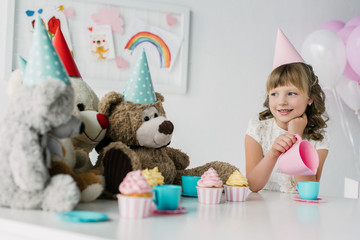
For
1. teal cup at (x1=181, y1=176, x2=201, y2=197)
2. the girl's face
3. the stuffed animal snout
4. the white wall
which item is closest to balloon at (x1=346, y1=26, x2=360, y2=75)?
the white wall

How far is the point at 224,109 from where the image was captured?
2711 millimetres

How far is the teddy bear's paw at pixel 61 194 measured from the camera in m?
0.59

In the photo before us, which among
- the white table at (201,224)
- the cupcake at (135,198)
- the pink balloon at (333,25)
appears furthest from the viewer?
the pink balloon at (333,25)

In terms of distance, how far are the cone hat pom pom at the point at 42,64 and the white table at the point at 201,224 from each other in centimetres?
21

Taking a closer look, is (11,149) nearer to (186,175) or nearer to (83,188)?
(83,188)

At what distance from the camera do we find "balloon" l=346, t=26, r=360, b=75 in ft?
7.80

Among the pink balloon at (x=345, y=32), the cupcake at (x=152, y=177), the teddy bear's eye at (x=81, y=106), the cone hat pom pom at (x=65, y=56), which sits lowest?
the cupcake at (x=152, y=177)

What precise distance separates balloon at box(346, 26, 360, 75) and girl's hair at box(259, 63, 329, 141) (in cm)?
94

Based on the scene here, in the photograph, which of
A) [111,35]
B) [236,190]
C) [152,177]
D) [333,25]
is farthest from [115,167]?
[333,25]

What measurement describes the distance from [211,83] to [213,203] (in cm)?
191

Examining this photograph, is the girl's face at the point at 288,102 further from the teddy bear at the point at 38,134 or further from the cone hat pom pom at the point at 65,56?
the teddy bear at the point at 38,134

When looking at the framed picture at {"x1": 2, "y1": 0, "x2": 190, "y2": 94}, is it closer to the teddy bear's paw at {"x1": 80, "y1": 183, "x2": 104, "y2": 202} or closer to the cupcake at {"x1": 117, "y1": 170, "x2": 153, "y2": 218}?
the teddy bear's paw at {"x1": 80, "y1": 183, "x2": 104, "y2": 202}

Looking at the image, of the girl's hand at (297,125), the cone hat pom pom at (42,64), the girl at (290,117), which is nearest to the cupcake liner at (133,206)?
the cone hat pom pom at (42,64)

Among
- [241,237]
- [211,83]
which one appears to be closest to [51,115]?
[241,237]
